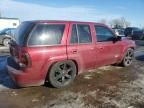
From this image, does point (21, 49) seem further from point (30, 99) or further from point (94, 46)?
point (94, 46)

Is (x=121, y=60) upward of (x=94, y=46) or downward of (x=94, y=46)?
downward

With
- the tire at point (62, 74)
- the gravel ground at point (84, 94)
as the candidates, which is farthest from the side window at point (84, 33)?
the gravel ground at point (84, 94)

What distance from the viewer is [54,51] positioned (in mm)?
5141

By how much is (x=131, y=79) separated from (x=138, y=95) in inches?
55.3

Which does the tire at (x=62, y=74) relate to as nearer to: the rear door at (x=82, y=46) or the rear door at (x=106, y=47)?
the rear door at (x=82, y=46)

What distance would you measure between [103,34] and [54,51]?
2.10m

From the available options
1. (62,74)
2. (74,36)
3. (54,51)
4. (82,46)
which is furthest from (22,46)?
(82,46)

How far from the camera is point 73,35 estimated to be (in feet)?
18.3

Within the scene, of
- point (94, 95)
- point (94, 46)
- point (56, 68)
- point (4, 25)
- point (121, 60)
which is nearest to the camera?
point (94, 95)

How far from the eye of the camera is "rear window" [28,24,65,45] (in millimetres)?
4902

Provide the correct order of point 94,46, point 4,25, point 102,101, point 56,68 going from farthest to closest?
point 4,25, point 94,46, point 56,68, point 102,101

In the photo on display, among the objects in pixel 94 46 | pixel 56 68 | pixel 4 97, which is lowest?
pixel 4 97

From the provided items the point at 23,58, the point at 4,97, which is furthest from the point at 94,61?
the point at 4,97

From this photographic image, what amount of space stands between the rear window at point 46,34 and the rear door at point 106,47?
142cm
